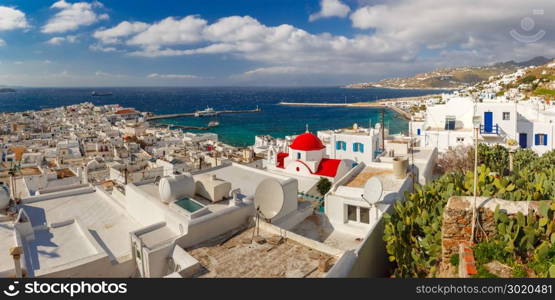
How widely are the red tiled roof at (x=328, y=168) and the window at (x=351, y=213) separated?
7.68 meters

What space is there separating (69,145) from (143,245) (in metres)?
49.0

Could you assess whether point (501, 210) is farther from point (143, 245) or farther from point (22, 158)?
point (22, 158)

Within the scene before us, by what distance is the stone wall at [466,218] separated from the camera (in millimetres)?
8086

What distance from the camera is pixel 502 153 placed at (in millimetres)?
20562

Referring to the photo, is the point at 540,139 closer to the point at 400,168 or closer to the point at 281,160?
the point at 400,168

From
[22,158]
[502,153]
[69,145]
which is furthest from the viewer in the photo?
[69,145]

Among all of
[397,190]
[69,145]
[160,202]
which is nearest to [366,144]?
[397,190]

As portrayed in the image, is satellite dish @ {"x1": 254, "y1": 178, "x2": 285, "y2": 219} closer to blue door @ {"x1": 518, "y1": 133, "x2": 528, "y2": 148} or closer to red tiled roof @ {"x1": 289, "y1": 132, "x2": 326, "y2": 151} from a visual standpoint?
red tiled roof @ {"x1": 289, "y1": 132, "x2": 326, "y2": 151}

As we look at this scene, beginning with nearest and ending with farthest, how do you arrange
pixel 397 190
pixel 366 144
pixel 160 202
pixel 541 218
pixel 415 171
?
pixel 541 218
pixel 160 202
pixel 397 190
pixel 415 171
pixel 366 144

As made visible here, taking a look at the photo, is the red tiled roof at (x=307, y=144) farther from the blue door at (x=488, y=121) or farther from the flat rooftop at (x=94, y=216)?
the blue door at (x=488, y=121)

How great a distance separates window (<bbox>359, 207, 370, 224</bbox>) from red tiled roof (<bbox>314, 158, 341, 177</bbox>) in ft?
25.9

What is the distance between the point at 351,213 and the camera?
563 inches

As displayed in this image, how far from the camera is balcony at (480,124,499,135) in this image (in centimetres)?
2767

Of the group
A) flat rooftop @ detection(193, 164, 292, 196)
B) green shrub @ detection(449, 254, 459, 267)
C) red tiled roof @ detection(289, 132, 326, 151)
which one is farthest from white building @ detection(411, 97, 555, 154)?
green shrub @ detection(449, 254, 459, 267)
